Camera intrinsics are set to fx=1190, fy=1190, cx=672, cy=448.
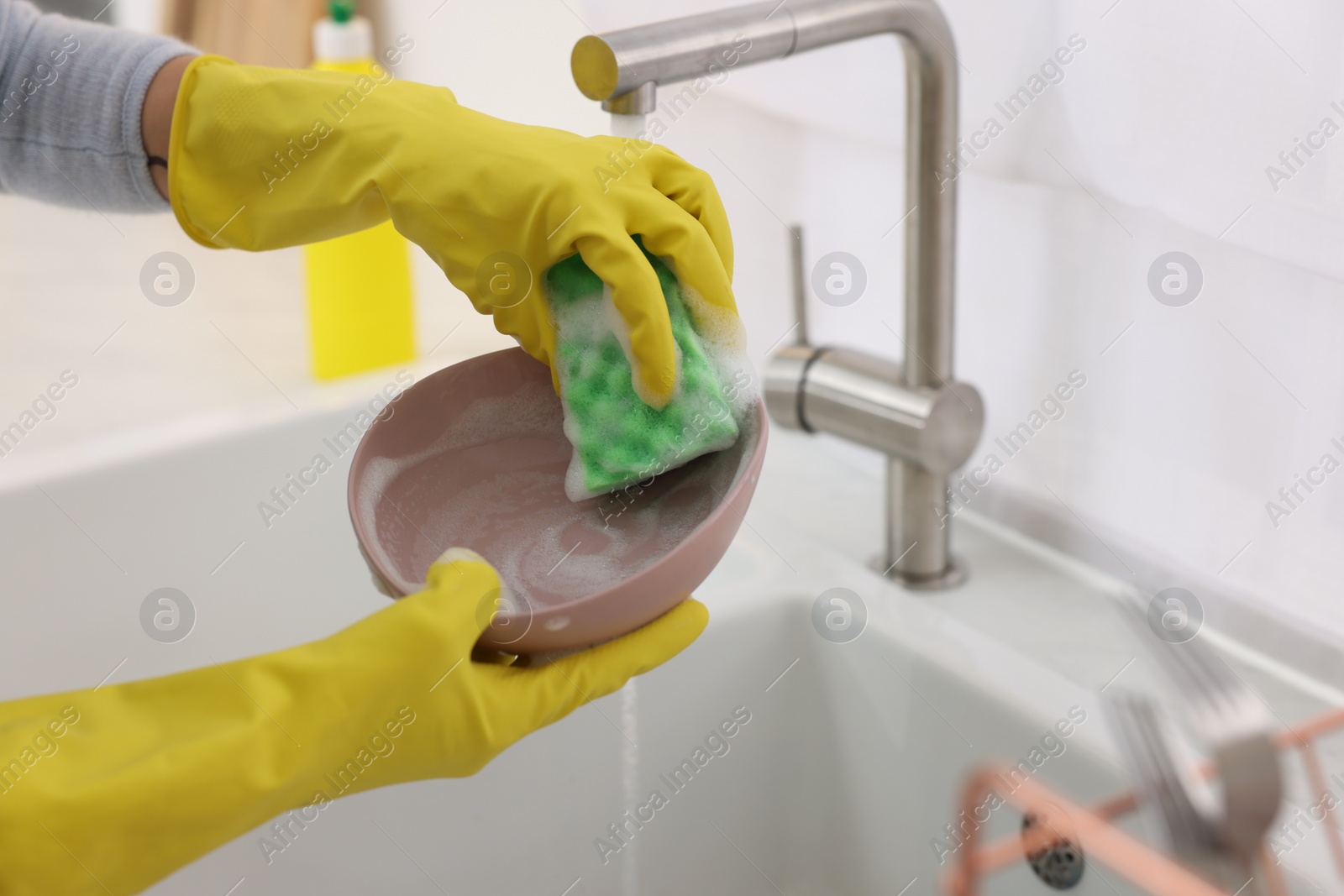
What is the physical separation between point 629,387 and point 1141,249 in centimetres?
36

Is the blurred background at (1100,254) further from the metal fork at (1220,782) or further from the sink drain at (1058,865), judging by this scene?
the metal fork at (1220,782)

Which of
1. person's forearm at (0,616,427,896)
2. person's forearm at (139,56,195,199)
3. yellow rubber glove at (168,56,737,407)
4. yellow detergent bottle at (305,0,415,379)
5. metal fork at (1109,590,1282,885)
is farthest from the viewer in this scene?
yellow detergent bottle at (305,0,415,379)

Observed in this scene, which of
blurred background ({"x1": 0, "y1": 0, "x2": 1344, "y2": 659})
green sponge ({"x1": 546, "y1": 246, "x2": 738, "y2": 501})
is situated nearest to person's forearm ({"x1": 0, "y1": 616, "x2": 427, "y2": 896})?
green sponge ({"x1": 546, "y1": 246, "x2": 738, "y2": 501})

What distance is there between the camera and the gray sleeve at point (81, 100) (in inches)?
26.0

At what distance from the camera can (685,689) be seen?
0.77m

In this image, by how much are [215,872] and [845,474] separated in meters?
0.55

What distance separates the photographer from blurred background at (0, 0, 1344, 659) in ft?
2.05

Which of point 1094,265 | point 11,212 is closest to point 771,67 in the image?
point 1094,265

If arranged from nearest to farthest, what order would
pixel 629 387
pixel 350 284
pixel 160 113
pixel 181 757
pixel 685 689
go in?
1. pixel 181 757
2. pixel 629 387
3. pixel 160 113
4. pixel 685 689
5. pixel 350 284

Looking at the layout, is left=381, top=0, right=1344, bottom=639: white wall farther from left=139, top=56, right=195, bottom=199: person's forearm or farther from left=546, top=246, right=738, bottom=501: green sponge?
left=139, top=56, right=195, bottom=199: person's forearm

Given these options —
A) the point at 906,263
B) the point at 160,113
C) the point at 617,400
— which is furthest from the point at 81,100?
the point at 906,263

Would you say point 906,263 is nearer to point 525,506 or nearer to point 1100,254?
point 1100,254

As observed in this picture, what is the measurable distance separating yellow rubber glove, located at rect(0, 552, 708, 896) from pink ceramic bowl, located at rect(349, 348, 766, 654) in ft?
0.07

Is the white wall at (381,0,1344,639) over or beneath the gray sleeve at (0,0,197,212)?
beneath
